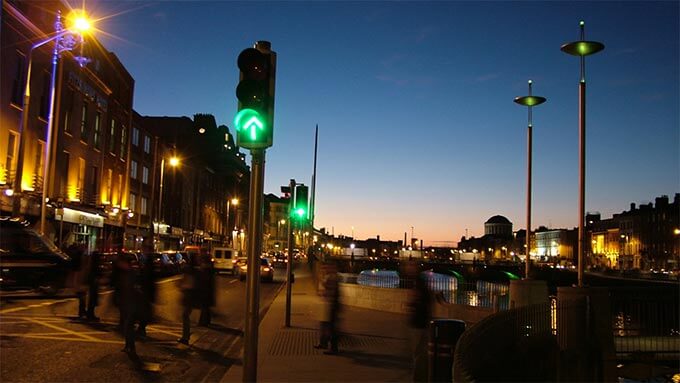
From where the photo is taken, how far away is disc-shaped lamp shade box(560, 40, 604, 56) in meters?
16.8

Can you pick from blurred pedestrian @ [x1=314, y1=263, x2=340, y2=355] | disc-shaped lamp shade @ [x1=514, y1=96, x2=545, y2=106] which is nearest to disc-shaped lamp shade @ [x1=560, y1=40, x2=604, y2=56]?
disc-shaped lamp shade @ [x1=514, y1=96, x2=545, y2=106]

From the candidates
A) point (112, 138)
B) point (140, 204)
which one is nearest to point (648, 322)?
point (112, 138)

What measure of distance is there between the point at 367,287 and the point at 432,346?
46.3 feet

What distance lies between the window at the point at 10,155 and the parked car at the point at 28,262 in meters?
9.99

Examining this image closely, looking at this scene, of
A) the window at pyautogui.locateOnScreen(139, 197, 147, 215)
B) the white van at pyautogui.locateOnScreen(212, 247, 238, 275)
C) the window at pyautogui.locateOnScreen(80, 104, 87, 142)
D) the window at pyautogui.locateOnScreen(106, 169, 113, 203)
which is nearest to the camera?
the window at pyautogui.locateOnScreen(80, 104, 87, 142)

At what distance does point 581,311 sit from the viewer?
12492 mm

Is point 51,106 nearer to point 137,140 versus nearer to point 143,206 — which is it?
point 137,140

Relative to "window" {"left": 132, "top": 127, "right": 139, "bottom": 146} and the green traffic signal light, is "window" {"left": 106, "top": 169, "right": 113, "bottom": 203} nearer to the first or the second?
"window" {"left": 132, "top": 127, "right": 139, "bottom": 146}

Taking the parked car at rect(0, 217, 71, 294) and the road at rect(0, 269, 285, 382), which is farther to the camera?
the parked car at rect(0, 217, 71, 294)

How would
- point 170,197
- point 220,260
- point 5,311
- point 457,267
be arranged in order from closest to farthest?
point 5,311
point 220,260
point 170,197
point 457,267

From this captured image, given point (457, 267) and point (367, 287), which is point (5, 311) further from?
point (457, 267)

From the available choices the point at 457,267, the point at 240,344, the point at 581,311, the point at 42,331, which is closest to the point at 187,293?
the point at 240,344

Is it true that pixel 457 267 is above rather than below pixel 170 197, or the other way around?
below

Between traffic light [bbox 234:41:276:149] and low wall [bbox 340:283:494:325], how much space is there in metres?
10.8
